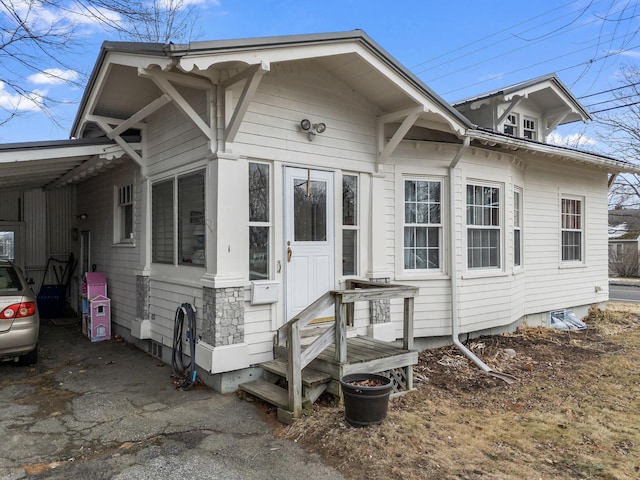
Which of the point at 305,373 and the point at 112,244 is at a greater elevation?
the point at 112,244

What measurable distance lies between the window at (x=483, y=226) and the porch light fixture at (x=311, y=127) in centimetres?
303

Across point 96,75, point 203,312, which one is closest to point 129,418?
point 203,312

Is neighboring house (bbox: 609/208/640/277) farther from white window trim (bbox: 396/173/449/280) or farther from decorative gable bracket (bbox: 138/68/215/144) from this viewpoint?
decorative gable bracket (bbox: 138/68/215/144)

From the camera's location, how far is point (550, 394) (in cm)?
519

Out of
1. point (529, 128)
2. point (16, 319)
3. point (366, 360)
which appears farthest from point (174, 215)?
point (529, 128)

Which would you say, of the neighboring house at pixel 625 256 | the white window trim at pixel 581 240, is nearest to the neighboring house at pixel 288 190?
the white window trim at pixel 581 240

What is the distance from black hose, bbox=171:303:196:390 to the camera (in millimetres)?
5070

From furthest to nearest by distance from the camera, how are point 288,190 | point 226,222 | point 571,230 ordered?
point 571,230 < point 288,190 < point 226,222

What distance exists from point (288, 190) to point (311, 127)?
2.79 ft

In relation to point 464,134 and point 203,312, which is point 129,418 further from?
point 464,134

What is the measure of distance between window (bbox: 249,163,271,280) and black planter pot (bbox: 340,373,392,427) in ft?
5.94

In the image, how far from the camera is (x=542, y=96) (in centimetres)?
950

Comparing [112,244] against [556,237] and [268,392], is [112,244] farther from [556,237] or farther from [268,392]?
[556,237]

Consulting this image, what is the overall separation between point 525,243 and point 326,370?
5809 mm
